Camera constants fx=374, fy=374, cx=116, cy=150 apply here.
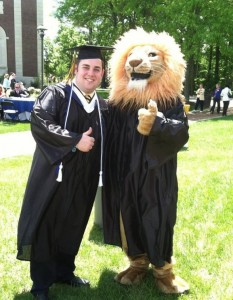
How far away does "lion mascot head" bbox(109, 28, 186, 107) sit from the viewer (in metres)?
2.94

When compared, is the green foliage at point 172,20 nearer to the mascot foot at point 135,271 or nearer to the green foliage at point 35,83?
the green foliage at point 35,83

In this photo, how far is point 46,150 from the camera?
2.64 meters

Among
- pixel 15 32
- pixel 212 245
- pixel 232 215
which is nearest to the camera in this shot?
pixel 212 245

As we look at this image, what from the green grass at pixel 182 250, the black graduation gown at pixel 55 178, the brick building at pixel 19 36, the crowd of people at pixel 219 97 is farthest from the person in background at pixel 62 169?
the brick building at pixel 19 36

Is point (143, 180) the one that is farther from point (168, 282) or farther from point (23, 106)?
point (23, 106)

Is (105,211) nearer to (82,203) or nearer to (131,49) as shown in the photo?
(82,203)

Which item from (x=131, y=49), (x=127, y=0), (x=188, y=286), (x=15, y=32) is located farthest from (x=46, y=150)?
(x=15, y=32)

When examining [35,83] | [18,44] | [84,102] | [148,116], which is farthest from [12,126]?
[18,44]

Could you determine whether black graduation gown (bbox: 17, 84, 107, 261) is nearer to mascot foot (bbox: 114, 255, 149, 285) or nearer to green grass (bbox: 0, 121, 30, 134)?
mascot foot (bbox: 114, 255, 149, 285)

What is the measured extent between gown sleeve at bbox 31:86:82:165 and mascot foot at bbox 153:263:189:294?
4.31 ft

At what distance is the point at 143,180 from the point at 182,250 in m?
1.36

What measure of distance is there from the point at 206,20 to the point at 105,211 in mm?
17112

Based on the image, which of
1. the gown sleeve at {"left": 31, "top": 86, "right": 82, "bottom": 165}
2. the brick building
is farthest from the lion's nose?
the brick building

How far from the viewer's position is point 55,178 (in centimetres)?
272
